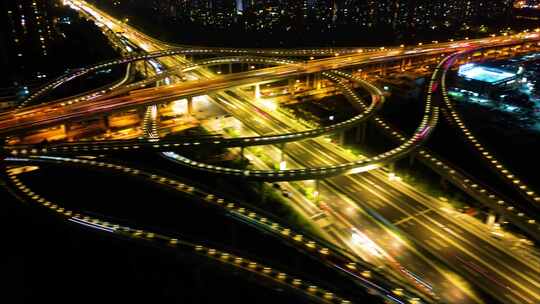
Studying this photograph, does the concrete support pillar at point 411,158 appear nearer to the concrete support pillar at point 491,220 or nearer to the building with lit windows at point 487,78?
the concrete support pillar at point 491,220

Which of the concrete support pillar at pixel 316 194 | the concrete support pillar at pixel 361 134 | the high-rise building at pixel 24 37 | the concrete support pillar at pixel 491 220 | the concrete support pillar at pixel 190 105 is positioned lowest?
the concrete support pillar at pixel 491 220

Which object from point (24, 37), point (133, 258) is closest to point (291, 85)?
point (133, 258)

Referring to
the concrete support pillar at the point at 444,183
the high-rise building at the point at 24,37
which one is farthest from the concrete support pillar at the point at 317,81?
Result: the high-rise building at the point at 24,37

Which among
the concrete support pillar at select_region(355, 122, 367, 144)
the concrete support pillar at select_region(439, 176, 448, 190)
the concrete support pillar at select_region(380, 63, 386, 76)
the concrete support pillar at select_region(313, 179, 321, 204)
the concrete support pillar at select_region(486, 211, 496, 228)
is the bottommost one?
the concrete support pillar at select_region(486, 211, 496, 228)

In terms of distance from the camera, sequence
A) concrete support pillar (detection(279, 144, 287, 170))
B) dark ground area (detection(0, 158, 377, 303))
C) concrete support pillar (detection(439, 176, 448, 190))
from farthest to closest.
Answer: concrete support pillar (detection(279, 144, 287, 170)) < concrete support pillar (detection(439, 176, 448, 190)) < dark ground area (detection(0, 158, 377, 303))

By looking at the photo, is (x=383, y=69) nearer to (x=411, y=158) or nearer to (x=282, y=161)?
(x=411, y=158)

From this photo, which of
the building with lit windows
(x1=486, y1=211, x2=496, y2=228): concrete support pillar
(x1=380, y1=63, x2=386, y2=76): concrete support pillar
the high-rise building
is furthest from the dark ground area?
the building with lit windows

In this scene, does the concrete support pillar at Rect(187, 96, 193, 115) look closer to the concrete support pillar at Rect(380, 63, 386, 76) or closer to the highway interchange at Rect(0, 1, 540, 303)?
the highway interchange at Rect(0, 1, 540, 303)

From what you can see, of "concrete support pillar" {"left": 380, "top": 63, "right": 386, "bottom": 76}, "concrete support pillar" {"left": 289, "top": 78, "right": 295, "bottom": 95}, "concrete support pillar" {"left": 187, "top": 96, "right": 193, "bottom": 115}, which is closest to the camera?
"concrete support pillar" {"left": 187, "top": 96, "right": 193, "bottom": 115}
